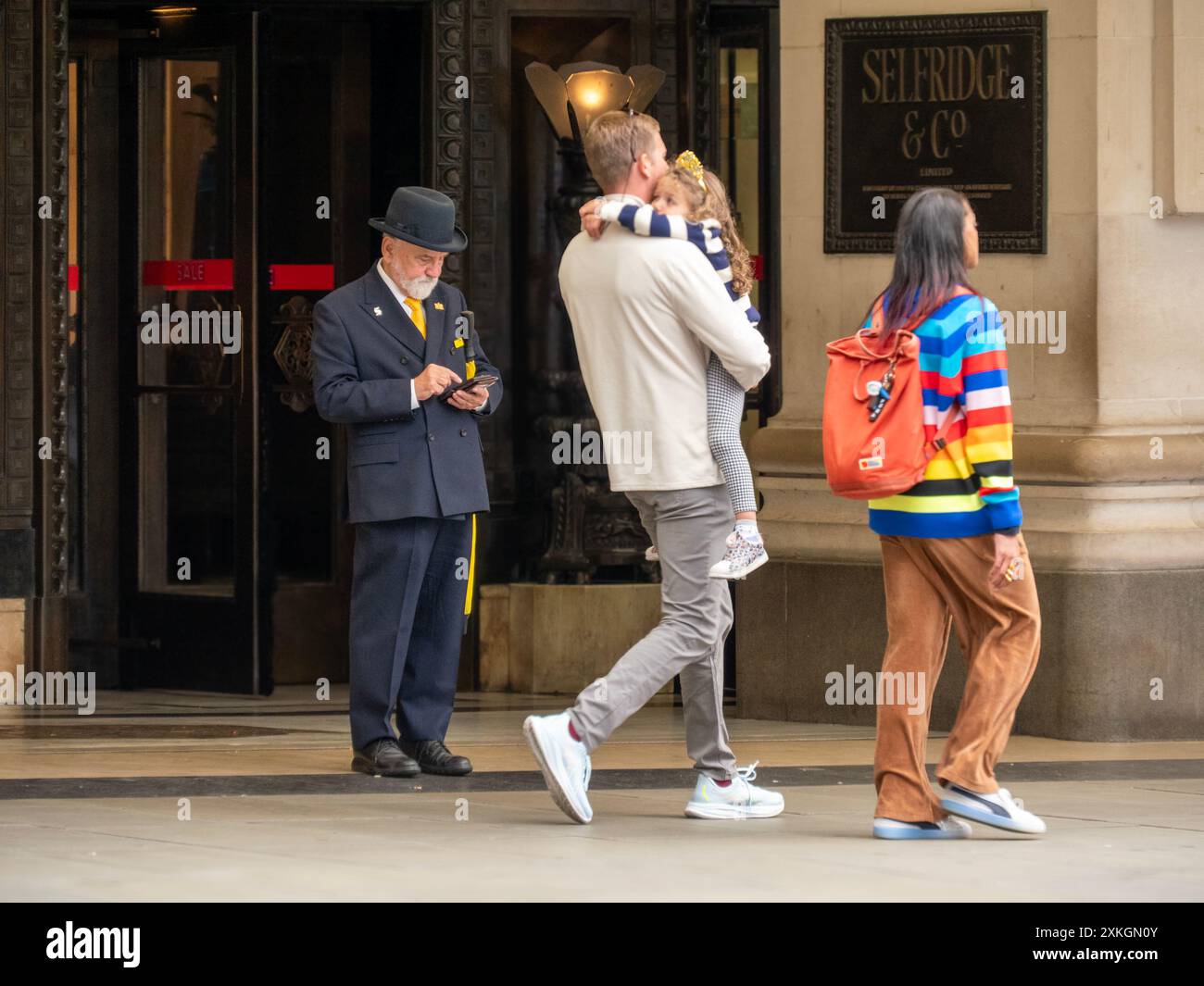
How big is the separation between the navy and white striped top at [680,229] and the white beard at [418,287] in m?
1.26

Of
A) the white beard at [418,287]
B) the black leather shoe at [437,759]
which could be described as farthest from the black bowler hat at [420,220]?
the black leather shoe at [437,759]

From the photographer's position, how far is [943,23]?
9.10m

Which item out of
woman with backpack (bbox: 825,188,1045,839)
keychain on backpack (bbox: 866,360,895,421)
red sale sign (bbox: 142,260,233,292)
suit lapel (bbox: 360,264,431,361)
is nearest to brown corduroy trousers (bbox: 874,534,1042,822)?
Answer: woman with backpack (bbox: 825,188,1045,839)

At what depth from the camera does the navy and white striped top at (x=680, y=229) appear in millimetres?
6730

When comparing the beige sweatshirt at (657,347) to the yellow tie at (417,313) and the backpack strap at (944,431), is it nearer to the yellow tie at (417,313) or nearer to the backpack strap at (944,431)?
the backpack strap at (944,431)

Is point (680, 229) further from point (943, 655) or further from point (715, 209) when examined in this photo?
point (943, 655)

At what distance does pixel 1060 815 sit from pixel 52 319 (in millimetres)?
5415

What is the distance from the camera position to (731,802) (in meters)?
6.93

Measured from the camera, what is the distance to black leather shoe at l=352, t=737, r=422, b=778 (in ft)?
Result: 25.4

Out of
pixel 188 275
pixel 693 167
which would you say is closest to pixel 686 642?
pixel 693 167

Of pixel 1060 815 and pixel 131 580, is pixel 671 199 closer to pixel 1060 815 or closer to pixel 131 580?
pixel 1060 815

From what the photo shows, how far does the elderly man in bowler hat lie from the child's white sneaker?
1818mm

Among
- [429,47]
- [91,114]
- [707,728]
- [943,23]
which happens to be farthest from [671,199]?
[91,114]

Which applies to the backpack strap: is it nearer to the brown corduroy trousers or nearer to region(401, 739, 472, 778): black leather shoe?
the brown corduroy trousers
